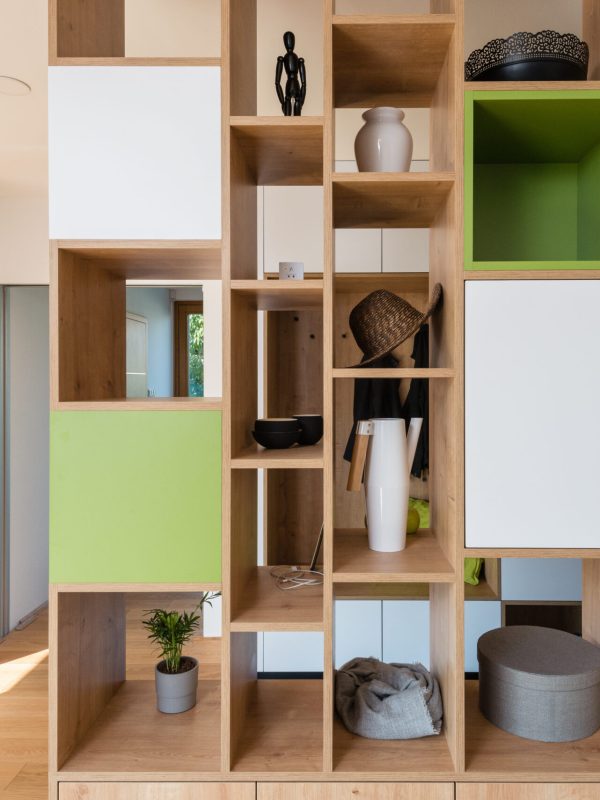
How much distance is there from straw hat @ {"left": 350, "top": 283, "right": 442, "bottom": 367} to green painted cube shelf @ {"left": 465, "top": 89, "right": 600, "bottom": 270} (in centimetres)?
21

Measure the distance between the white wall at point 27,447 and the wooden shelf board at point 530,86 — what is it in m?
3.34

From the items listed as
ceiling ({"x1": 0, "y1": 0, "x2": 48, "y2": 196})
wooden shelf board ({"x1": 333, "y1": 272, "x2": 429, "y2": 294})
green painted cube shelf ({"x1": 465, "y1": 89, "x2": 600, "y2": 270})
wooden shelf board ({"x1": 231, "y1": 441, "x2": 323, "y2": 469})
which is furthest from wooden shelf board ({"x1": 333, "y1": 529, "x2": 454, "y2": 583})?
ceiling ({"x1": 0, "y1": 0, "x2": 48, "y2": 196})

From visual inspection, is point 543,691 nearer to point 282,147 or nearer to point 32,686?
point 282,147

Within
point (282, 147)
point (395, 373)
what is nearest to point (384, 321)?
point (395, 373)

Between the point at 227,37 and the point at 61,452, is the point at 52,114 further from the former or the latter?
the point at 61,452

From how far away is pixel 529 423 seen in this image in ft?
4.31

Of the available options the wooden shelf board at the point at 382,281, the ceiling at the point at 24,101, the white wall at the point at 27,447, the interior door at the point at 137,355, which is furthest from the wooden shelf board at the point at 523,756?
the interior door at the point at 137,355

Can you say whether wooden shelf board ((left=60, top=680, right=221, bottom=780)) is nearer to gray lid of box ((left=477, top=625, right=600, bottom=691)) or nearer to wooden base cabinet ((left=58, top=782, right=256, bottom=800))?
wooden base cabinet ((left=58, top=782, right=256, bottom=800))

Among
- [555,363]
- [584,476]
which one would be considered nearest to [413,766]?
[584,476]

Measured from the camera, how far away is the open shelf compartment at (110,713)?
1334 millimetres

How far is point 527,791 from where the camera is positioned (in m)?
1.29

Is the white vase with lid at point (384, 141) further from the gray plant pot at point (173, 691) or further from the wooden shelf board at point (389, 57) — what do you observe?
the gray plant pot at point (173, 691)

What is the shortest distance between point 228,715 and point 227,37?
1470mm

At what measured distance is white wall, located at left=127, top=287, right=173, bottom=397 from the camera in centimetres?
531
